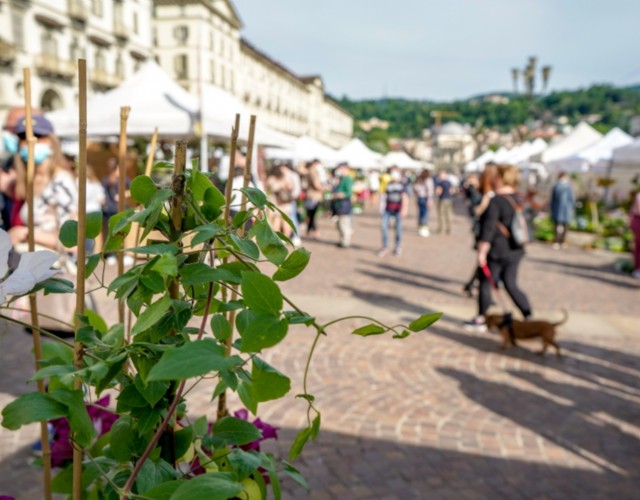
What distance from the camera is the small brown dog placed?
17.2 feet

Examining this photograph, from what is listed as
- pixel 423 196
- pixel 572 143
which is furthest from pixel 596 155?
pixel 423 196

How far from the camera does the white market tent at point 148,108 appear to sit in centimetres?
698

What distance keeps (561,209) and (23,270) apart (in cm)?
1336

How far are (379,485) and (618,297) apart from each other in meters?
6.20

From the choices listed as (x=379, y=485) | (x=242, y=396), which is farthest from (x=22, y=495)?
(x=242, y=396)

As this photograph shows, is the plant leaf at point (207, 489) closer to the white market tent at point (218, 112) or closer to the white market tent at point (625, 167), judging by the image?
the white market tent at point (218, 112)

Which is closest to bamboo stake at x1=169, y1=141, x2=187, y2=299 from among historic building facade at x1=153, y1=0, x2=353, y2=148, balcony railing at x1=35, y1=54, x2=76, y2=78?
balcony railing at x1=35, y1=54, x2=76, y2=78

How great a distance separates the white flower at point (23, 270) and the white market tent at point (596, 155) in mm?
16442

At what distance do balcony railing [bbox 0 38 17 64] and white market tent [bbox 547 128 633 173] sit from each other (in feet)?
92.5

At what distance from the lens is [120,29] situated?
44.3 m

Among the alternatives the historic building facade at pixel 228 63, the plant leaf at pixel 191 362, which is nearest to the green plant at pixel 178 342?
the plant leaf at pixel 191 362

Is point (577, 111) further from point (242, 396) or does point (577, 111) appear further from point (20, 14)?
point (242, 396)

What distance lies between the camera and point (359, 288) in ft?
26.6

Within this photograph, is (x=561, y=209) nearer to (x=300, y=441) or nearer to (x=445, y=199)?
(x=445, y=199)
